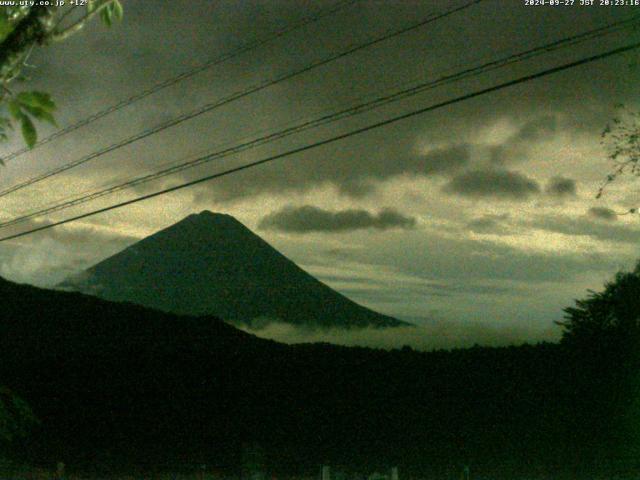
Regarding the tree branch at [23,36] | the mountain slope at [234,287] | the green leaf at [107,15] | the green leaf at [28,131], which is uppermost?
the mountain slope at [234,287]

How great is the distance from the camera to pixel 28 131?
2973 mm

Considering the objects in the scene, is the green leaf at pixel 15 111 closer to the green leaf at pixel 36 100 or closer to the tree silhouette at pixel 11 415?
the green leaf at pixel 36 100

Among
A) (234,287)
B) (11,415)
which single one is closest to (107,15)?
(11,415)

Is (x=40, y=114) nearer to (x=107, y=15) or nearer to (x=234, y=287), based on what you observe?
(x=107, y=15)

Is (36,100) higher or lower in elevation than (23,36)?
lower

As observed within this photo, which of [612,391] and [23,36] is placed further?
[612,391]

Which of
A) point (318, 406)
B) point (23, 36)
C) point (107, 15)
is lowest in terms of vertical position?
point (318, 406)

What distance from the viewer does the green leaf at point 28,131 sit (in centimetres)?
297

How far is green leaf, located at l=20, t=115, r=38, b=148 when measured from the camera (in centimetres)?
297

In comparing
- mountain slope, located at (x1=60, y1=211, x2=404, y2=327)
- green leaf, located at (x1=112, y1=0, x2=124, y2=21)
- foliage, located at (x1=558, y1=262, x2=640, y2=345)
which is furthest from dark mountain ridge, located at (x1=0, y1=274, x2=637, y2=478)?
mountain slope, located at (x1=60, y1=211, x2=404, y2=327)

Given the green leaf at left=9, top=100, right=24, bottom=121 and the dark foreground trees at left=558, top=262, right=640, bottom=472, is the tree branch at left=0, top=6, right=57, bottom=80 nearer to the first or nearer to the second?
the green leaf at left=9, top=100, right=24, bottom=121

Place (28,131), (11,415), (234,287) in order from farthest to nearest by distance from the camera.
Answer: (234,287), (11,415), (28,131)

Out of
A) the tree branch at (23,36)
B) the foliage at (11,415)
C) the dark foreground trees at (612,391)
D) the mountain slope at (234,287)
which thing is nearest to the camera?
the tree branch at (23,36)

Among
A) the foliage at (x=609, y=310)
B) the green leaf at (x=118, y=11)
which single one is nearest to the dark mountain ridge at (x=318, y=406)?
the foliage at (x=609, y=310)
